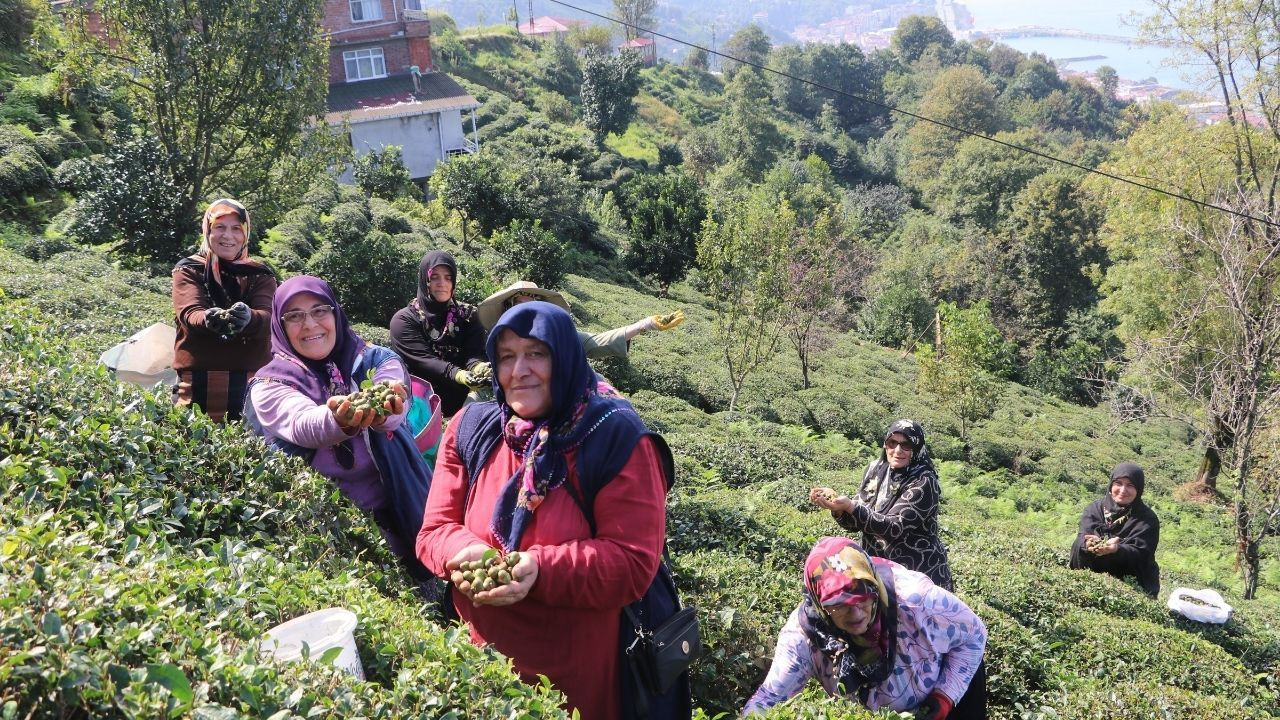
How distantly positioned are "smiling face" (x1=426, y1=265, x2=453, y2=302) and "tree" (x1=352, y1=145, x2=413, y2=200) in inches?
1013

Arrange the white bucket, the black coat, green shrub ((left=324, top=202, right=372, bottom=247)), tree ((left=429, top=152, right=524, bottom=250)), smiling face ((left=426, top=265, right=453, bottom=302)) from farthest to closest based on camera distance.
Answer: tree ((left=429, top=152, right=524, bottom=250)) < green shrub ((left=324, top=202, right=372, bottom=247)) < the black coat < smiling face ((left=426, top=265, right=453, bottom=302)) < the white bucket

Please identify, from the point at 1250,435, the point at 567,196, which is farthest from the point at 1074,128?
the point at 1250,435

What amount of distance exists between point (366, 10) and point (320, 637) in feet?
176

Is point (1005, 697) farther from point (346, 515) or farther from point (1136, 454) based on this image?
point (1136, 454)

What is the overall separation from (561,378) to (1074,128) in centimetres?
9471

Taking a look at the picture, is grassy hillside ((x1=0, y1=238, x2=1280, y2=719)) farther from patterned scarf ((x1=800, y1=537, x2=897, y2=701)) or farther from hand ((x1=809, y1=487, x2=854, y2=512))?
hand ((x1=809, y1=487, x2=854, y2=512))

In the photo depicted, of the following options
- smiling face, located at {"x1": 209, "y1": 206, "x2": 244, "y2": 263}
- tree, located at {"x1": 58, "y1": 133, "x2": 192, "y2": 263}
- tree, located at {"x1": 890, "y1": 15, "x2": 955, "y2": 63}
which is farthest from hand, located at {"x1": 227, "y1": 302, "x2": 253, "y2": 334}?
tree, located at {"x1": 890, "y1": 15, "x2": 955, "y2": 63}

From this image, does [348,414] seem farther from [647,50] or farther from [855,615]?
[647,50]

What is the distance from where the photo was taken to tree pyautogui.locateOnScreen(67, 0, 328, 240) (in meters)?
12.0

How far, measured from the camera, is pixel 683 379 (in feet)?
55.3

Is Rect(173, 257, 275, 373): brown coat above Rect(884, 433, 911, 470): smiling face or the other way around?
above

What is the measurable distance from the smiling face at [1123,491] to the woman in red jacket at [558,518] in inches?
195

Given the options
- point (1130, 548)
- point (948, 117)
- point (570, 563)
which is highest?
point (948, 117)

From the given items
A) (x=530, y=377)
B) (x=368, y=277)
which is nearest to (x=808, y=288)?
(x=368, y=277)
